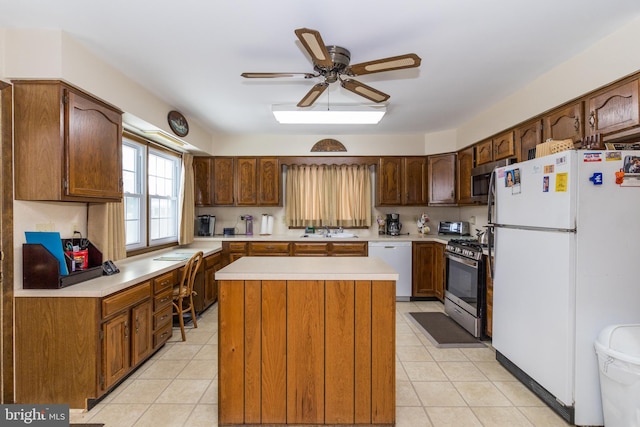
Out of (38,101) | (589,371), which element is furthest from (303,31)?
(589,371)

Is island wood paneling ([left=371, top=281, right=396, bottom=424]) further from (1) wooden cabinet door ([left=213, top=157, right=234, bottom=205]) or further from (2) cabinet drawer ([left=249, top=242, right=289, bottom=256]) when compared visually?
(1) wooden cabinet door ([left=213, top=157, right=234, bottom=205])

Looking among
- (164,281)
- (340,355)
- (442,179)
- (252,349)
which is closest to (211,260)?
(164,281)

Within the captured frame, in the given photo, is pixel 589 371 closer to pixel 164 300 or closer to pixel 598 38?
pixel 598 38

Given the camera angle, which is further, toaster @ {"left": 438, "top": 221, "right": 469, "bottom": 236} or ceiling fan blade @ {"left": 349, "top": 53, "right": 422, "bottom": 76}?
toaster @ {"left": 438, "top": 221, "right": 469, "bottom": 236}

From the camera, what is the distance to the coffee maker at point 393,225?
513 cm

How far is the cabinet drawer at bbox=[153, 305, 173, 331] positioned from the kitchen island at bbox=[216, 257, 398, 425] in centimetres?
126

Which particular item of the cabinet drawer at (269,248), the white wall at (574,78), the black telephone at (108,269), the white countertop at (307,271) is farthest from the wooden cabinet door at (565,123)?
the black telephone at (108,269)

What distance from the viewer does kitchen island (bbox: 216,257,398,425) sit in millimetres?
1962

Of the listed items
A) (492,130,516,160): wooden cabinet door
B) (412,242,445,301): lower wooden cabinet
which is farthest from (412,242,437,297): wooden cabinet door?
(492,130,516,160): wooden cabinet door

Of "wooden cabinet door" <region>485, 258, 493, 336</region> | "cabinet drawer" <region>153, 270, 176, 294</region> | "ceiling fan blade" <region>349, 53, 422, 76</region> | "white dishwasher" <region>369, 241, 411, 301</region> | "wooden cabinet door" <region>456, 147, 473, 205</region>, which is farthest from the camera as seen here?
"white dishwasher" <region>369, 241, 411, 301</region>

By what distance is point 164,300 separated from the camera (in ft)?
9.94

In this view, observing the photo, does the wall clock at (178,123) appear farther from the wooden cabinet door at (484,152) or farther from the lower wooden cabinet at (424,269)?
the wooden cabinet door at (484,152)

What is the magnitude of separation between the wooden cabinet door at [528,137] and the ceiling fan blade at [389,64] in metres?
1.62

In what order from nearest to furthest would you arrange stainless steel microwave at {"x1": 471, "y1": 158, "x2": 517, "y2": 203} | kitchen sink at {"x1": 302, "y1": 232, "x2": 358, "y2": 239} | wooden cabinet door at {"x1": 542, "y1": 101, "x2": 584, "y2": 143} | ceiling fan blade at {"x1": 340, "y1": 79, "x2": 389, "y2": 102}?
ceiling fan blade at {"x1": 340, "y1": 79, "x2": 389, "y2": 102}
wooden cabinet door at {"x1": 542, "y1": 101, "x2": 584, "y2": 143}
stainless steel microwave at {"x1": 471, "y1": 158, "x2": 517, "y2": 203}
kitchen sink at {"x1": 302, "y1": 232, "x2": 358, "y2": 239}
